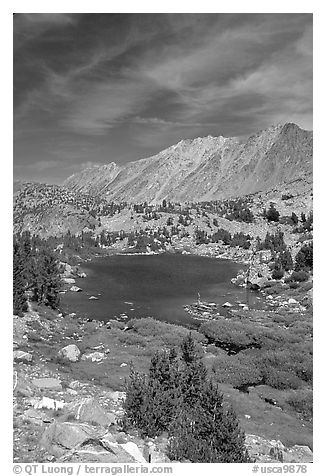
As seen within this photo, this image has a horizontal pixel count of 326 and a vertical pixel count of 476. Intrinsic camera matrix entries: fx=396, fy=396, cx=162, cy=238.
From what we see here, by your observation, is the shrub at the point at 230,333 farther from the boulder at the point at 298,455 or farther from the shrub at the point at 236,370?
the boulder at the point at 298,455

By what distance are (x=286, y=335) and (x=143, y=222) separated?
228ft

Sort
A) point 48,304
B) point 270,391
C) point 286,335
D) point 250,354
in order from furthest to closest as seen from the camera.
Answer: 1. point 48,304
2. point 286,335
3. point 250,354
4. point 270,391

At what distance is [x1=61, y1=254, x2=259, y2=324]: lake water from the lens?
2845cm

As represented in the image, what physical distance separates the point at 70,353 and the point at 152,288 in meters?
20.2

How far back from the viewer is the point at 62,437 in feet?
23.8

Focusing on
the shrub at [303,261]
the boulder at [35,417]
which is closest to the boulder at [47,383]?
the boulder at [35,417]

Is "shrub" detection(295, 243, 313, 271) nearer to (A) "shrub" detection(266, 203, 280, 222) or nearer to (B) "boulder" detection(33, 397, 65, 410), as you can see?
(B) "boulder" detection(33, 397, 65, 410)

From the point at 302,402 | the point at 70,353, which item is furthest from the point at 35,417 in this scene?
the point at 302,402

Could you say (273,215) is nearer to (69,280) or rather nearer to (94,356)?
(69,280)

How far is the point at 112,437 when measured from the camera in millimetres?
8273
